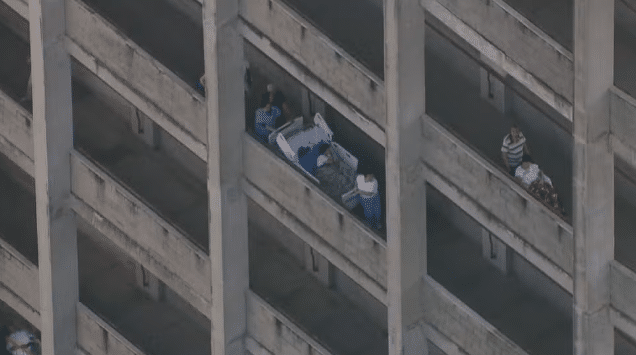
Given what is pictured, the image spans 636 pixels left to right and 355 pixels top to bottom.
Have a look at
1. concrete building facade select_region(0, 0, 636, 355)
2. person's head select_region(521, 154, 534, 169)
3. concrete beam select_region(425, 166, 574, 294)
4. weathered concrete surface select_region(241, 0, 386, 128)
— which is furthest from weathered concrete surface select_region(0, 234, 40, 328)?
person's head select_region(521, 154, 534, 169)

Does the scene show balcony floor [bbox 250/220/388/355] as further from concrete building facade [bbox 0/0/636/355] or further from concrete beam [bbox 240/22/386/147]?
concrete beam [bbox 240/22/386/147]

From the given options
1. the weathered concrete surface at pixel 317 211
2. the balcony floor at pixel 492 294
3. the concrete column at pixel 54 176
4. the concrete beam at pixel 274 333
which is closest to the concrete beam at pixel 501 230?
the weathered concrete surface at pixel 317 211

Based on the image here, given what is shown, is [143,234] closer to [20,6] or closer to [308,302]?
[308,302]

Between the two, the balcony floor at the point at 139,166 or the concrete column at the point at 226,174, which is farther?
the balcony floor at the point at 139,166

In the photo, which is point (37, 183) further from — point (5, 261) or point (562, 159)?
point (562, 159)

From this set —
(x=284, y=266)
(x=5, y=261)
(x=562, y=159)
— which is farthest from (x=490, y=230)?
(x=5, y=261)

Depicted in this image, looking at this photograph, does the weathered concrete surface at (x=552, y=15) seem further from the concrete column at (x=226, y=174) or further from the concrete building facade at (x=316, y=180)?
the concrete column at (x=226, y=174)

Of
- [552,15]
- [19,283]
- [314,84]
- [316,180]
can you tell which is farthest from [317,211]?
[19,283]
